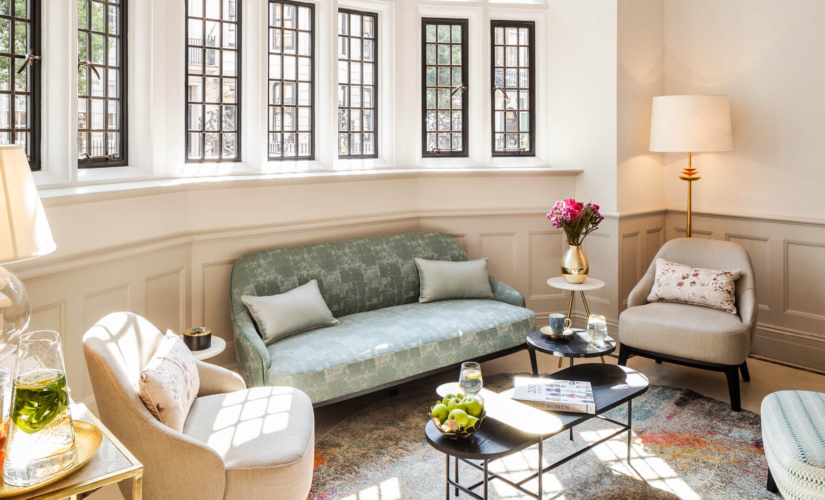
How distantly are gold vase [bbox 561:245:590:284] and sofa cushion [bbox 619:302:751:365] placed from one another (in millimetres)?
420

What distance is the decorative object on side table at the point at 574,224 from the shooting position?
14.6 ft

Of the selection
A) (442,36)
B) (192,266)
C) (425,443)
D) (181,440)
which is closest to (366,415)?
(425,443)

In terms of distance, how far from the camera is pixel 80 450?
1.67 m

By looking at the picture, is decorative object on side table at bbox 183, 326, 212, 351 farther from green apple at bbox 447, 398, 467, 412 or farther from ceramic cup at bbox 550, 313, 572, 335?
ceramic cup at bbox 550, 313, 572, 335

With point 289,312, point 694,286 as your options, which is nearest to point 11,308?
point 289,312

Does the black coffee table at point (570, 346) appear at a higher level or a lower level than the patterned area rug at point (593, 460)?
higher

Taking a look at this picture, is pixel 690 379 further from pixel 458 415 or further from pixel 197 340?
pixel 197 340

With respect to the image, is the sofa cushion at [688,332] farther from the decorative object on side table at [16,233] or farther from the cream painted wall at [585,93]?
the decorative object on side table at [16,233]

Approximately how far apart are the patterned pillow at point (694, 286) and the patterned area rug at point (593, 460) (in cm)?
64

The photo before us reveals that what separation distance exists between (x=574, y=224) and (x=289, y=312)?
2.04 m

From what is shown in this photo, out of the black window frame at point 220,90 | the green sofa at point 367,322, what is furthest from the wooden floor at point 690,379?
the black window frame at point 220,90

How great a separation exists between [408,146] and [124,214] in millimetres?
2378

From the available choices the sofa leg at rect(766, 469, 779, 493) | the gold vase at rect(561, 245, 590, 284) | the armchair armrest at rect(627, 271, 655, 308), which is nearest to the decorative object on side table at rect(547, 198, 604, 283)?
the gold vase at rect(561, 245, 590, 284)

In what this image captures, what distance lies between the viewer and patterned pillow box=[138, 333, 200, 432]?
2281mm
